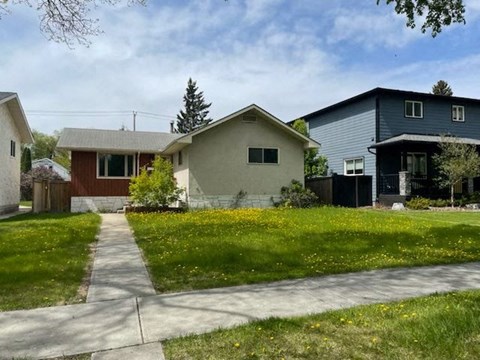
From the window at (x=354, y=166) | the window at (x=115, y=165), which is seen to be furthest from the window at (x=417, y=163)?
the window at (x=115, y=165)

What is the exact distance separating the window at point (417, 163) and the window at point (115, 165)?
50.8 ft

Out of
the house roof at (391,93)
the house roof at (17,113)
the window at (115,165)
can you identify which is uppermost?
the house roof at (391,93)

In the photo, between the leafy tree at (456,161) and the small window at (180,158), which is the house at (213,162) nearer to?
the small window at (180,158)

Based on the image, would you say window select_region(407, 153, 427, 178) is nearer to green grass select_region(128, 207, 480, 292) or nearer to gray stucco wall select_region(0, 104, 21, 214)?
green grass select_region(128, 207, 480, 292)

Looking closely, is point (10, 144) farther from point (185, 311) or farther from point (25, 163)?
point (25, 163)

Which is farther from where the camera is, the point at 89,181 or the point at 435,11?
the point at 89,181

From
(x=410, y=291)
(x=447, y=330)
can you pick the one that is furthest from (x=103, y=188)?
(x=447, y=330)

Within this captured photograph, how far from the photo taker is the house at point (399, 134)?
2225 cm

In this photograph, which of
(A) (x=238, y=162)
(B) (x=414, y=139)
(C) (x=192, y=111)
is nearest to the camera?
(A) (x=238, y=162)

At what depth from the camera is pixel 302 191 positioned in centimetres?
2017

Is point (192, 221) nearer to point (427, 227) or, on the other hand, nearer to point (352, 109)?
point (427, 227)

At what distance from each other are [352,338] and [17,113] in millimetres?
21766

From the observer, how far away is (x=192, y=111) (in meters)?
67.3

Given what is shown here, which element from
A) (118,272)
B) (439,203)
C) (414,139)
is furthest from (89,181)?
(439,203)
